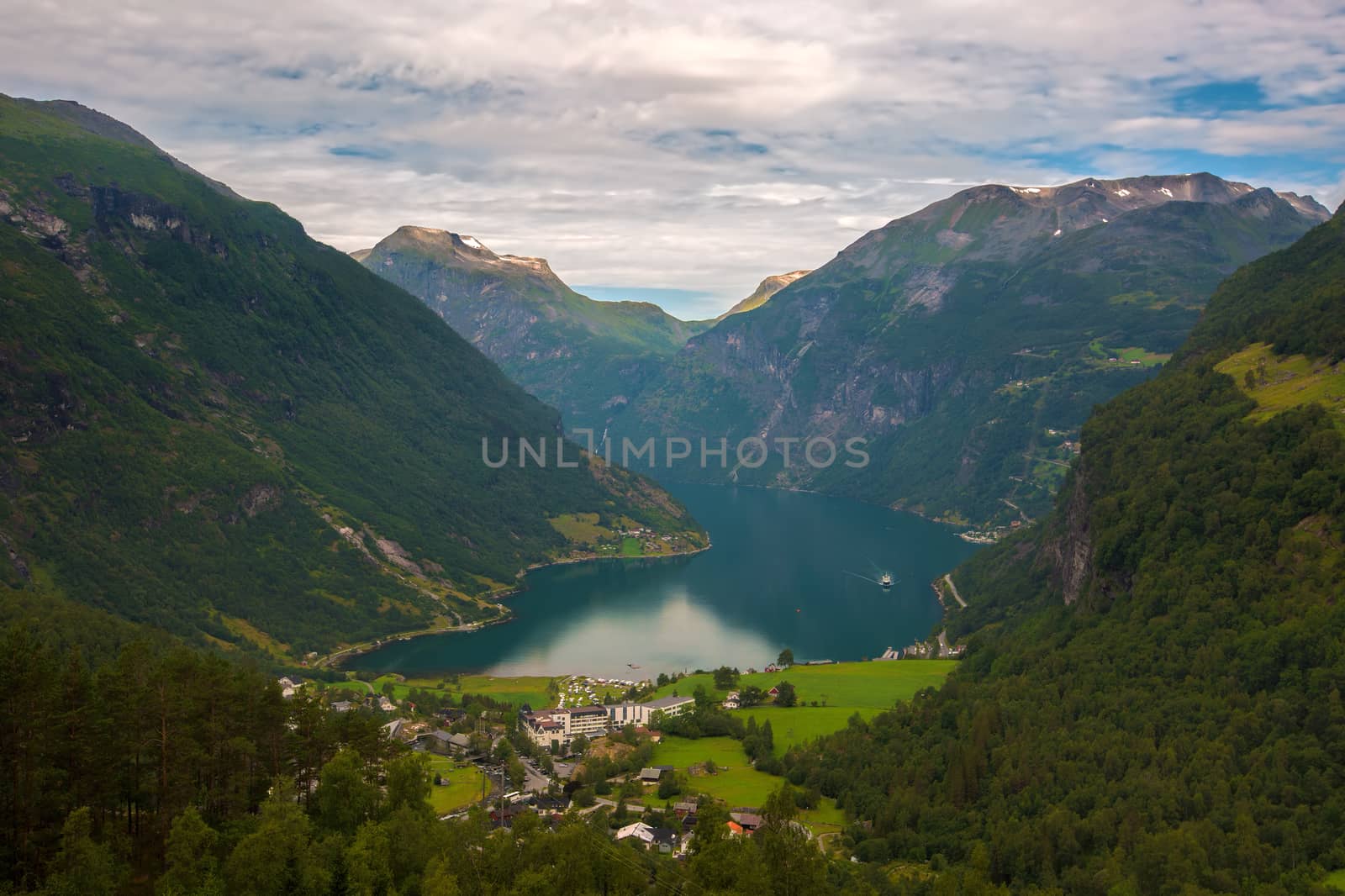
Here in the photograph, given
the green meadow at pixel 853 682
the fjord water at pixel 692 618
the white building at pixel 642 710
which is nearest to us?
the white building at pixel 642 710

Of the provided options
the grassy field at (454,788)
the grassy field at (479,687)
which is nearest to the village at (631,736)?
the grassy field at (454,788)

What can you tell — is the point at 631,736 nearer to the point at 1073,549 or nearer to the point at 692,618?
the point at 1073,549

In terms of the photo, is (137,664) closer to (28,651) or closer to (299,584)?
(28,651)

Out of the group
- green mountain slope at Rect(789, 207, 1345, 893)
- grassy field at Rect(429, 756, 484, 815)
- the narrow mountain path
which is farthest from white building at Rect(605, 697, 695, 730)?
the narrow mountain path

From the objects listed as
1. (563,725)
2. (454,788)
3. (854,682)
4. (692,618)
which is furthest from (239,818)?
(692,618)

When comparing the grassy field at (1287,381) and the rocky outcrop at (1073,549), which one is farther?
the rocky outcrop at (1073,549)

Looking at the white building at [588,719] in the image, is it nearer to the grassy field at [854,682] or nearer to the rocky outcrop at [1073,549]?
the grassy field at [854,682]

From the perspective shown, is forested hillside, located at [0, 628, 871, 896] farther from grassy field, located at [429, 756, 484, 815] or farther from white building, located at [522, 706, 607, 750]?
white building, located at [522, 706, 607, 750]
